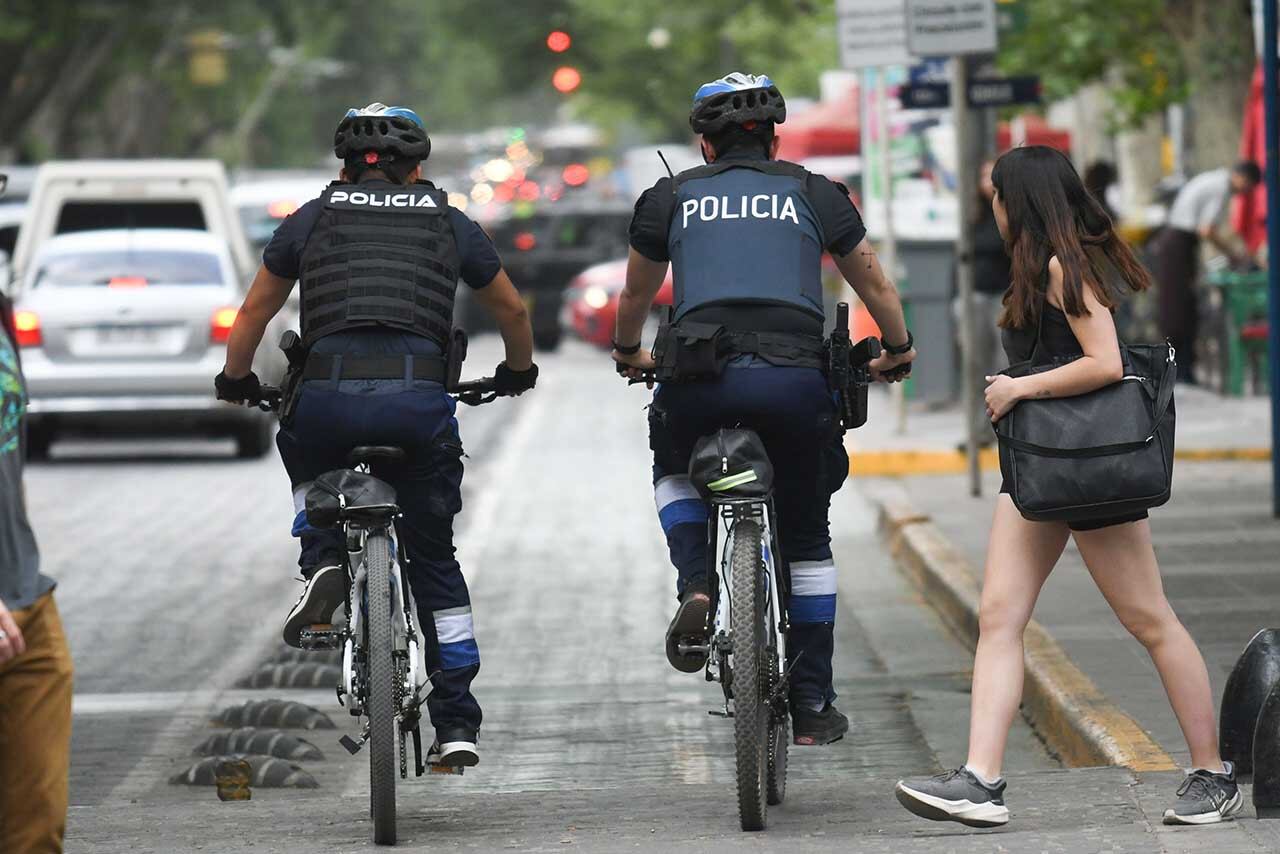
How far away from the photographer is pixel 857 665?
→ 10156 mm

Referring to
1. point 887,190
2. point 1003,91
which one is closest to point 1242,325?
point 887,190

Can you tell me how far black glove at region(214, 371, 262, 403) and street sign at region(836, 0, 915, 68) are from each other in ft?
32.8

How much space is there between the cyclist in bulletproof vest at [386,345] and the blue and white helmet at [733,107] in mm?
638

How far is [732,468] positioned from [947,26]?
8.16m

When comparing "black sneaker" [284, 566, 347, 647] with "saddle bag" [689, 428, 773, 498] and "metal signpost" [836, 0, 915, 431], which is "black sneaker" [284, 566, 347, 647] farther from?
"metal signpost" [836, 0, 915, 431]

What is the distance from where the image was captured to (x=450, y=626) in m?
6.98

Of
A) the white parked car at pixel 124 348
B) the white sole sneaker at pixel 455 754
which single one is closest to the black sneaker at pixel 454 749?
the white sole sneaker at pixel 455 754

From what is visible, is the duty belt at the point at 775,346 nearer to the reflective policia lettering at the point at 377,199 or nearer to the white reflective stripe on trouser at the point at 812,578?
the white reflective stripe on trouser at the point at 812,578

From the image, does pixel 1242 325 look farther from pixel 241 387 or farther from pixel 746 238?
pixel 241 387

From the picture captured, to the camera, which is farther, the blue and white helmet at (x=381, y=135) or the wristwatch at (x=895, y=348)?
the wristwatch at (x=895, y=348)

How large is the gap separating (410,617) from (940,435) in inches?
471

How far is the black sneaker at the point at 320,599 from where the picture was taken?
6746mm

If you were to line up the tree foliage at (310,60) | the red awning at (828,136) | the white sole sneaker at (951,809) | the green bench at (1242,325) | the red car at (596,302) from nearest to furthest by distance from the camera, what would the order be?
the white sole sneaker at (951,809)
the green bench at (1242,325)
the red awning at (828,136)
the red car at (596,302)
the tree foliage at (310,60)

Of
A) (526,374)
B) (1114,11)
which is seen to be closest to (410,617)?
(526,374)
